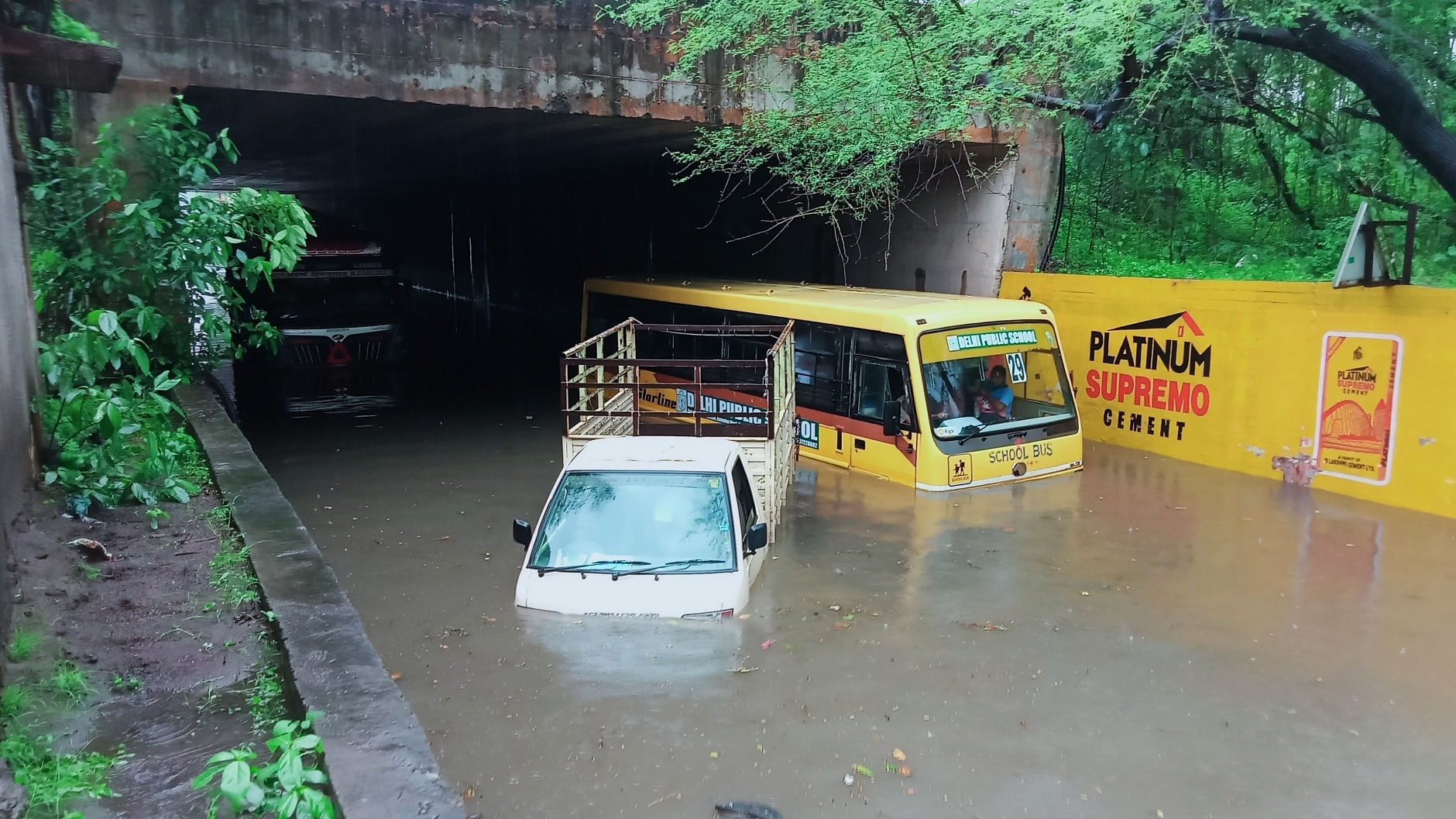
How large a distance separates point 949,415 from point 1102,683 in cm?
534

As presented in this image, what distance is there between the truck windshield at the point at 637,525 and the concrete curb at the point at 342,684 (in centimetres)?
178

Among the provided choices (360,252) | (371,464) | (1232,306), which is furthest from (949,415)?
(360,252)

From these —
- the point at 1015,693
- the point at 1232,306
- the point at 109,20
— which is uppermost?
the point at 109,20

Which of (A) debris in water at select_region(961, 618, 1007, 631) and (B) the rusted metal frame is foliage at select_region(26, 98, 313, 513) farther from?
(A) debris in water at select_region(961, 618, 1007, 631)

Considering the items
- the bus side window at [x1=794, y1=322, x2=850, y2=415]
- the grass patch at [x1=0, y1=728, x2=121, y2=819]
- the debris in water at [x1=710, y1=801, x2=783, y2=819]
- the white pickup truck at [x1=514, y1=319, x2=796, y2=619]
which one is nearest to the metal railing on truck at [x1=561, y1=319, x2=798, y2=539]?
the bus side window at [x1=794, y1=322, x2=850, y2=415]

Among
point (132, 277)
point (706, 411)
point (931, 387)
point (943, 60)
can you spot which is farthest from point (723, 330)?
point (132, 277)

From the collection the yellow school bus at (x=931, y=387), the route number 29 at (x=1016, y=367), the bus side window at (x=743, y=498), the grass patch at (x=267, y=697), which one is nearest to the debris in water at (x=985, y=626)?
the bus side window at (x=743, y=498)

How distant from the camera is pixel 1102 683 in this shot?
661cm

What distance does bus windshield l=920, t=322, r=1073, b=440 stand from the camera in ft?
37.9

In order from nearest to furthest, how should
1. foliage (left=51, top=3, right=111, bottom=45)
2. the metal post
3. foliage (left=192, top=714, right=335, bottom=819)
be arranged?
foliage (left=192, top=714, right=335, bottom=819) < foliage (left=51, top=3, right=111, bottom=45) < the metal post

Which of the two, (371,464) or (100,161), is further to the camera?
(371,464)

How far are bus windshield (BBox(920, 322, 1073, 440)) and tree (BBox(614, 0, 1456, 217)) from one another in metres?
3.32

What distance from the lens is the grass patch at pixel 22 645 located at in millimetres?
4523

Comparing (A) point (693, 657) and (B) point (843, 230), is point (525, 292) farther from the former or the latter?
(A) point (693, 657)
